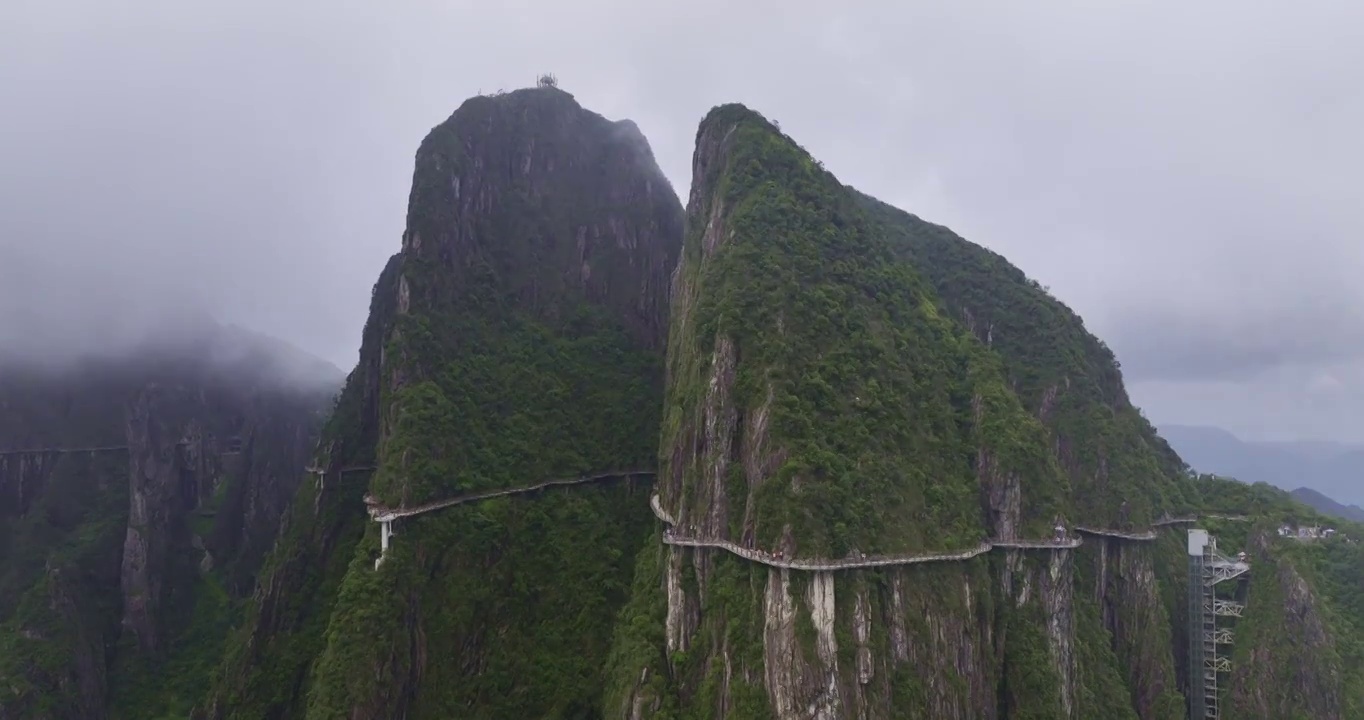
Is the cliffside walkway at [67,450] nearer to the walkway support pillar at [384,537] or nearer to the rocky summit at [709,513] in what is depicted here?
the rocky summit at [709,513]

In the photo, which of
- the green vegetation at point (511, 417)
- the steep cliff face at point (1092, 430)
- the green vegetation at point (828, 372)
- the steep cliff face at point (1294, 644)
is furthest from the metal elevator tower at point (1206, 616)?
the green vegetation at point (511, 417)

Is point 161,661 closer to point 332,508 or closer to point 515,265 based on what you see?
point 332,508

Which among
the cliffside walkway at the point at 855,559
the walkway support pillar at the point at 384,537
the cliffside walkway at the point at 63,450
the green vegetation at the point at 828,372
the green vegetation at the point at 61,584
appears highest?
the green vegetation at the point at 828,372

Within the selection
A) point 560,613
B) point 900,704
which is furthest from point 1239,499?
point 560,613

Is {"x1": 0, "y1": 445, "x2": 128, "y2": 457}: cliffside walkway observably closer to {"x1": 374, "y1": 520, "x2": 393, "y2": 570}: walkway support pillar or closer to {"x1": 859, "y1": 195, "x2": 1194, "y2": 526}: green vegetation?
{"x1": 374, "y1": 520, "x2": 393, "y2": 570}: walkway support pillar

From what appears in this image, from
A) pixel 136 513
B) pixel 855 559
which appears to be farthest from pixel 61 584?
pixel 855 559

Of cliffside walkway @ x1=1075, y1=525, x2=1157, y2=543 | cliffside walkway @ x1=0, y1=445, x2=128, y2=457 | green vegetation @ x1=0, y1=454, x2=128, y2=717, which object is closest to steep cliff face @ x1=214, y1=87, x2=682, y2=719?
green vegetation @ x1=0, y1=454, x2=128, y2=717

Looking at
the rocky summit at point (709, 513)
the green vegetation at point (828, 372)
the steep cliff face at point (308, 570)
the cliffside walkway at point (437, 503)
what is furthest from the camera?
the steep cliff face at point (308, 570)
